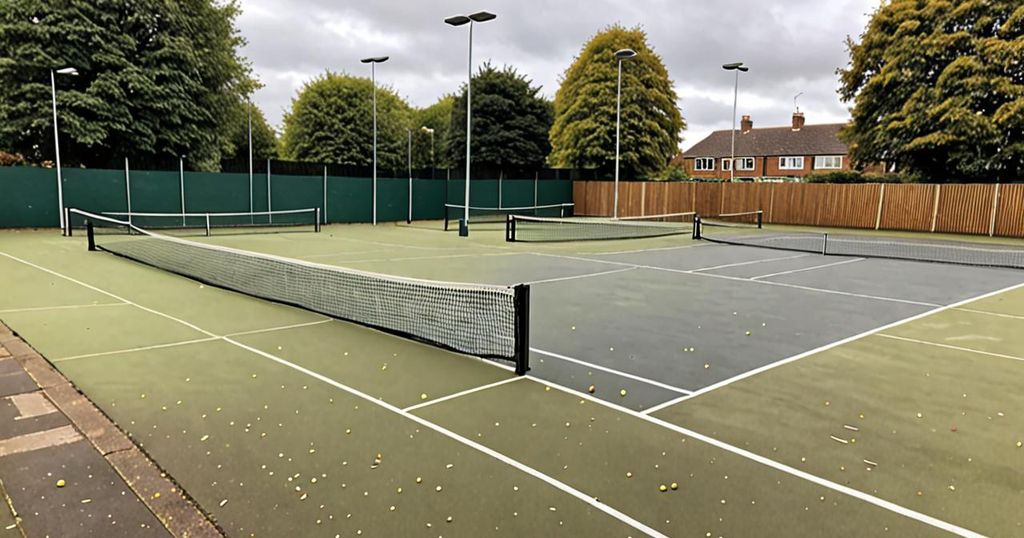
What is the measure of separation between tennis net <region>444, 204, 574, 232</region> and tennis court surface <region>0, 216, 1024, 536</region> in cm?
2207

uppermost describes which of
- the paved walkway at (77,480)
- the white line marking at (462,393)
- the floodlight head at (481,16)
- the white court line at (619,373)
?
the floodlight head at (481,16)

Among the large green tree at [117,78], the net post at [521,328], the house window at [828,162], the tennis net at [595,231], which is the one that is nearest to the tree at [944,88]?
the tennis net at [595,231]

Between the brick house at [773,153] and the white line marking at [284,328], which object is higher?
the brick house at [773,153]

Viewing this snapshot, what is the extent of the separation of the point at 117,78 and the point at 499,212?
1718 cm

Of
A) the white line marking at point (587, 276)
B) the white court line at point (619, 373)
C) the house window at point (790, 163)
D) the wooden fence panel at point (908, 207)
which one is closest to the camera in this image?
the white court line at point (619, 373)

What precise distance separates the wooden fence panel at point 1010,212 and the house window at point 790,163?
40.8m

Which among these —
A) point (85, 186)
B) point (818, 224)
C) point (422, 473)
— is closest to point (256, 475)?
point (422, 473)

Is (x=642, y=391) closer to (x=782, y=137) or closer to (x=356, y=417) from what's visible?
(x=356, y=417)

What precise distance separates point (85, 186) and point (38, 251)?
9169mm

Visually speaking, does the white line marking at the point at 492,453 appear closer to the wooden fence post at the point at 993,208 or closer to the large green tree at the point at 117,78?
the large green tree at the point at 117,78

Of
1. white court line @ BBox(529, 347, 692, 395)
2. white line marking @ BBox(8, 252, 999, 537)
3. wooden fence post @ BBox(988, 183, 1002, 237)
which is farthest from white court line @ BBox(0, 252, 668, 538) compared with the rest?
wooden fence post @ BBox(988, 183, 1002, 237)

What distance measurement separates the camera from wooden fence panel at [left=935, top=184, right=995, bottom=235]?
25359 millimetres

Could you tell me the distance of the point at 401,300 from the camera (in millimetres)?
8477

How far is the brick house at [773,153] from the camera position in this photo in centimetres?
6281
